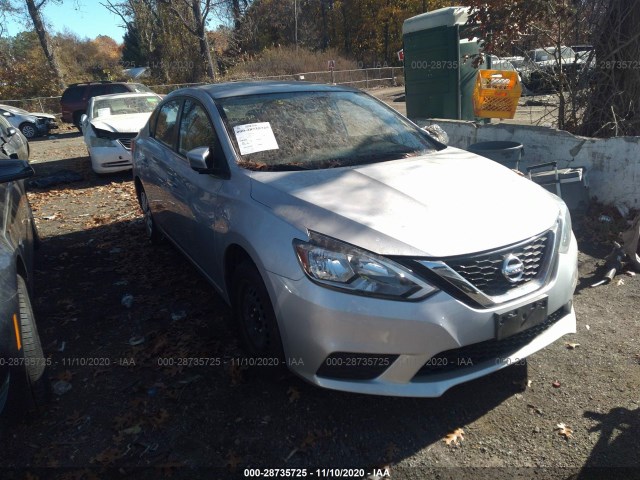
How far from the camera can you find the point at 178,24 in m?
32.2

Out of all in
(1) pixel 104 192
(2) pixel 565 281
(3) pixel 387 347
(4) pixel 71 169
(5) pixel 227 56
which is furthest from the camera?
(5) pixel 227 56

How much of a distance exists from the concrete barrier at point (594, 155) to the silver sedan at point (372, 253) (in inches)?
108

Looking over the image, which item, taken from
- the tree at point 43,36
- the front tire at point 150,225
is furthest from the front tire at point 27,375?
the tree at point 43,36

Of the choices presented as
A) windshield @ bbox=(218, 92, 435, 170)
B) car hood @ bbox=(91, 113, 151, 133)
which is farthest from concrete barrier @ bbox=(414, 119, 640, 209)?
car hood @ bbox=(91, 113, 151, 133)

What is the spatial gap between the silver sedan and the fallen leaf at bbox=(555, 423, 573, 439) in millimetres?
410

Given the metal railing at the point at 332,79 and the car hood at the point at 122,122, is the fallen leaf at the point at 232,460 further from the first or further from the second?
the metal railing at the point at 332,79

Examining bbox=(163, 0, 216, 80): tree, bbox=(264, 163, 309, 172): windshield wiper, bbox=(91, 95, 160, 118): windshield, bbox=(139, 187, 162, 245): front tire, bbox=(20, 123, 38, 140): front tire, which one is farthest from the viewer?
bbox=(163, 0, 216, 80): tree

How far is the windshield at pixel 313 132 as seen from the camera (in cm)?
344

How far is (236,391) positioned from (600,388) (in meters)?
2.13

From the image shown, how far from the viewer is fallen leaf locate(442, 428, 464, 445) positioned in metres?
2.62

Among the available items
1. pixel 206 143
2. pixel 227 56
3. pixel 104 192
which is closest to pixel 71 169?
pixel 104 192

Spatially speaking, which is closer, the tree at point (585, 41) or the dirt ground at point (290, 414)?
the dirt ground at point (290, 414)

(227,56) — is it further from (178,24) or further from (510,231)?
(510,231)

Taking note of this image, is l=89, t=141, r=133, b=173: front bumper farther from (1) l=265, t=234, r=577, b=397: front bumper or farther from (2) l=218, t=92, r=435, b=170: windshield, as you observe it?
(1) l=265, t=234, r=577, b=397: front bumper
